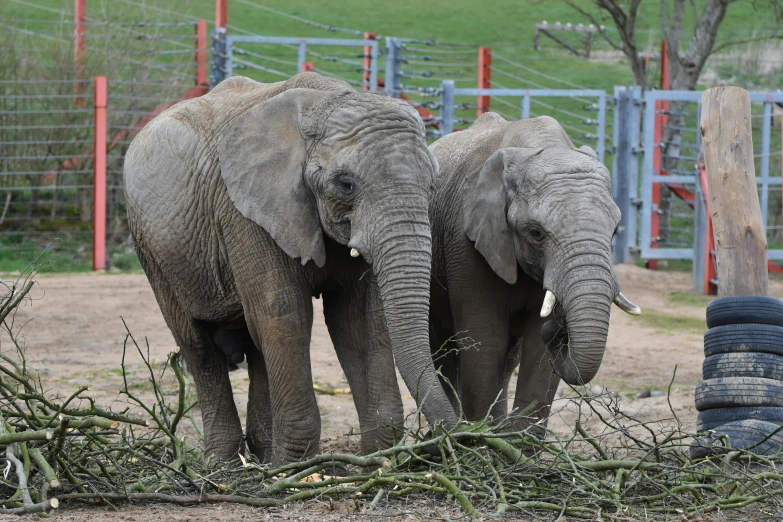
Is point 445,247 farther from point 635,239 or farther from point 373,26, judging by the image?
point 373,26

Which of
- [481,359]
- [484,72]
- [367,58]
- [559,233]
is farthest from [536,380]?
[484,72]

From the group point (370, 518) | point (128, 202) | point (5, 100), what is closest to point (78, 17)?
point (5, 100)

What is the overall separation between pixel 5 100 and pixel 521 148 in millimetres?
12622

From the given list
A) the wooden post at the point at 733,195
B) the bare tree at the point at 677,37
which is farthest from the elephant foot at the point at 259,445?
the bare tree at the point at 677,37

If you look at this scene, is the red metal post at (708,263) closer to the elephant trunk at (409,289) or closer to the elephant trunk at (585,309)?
the elephant trunk at (585,309)

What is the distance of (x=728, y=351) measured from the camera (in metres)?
7.25

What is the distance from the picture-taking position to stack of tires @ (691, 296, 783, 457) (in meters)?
6.92

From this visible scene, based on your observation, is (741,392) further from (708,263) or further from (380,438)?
(708,263)

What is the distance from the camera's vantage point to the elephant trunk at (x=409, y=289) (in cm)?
598

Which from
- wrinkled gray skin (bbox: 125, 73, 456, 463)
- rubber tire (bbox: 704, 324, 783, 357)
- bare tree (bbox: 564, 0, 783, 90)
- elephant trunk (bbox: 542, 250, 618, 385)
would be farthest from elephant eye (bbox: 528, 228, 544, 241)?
bare tree (bbox: 564, 0, 783, 90)

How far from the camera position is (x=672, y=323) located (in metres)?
13.4

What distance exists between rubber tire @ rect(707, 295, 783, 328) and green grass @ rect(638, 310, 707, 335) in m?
5.52

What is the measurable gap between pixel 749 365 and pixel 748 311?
0.35 metres

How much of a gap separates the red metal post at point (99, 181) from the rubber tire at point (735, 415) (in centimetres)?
1078
